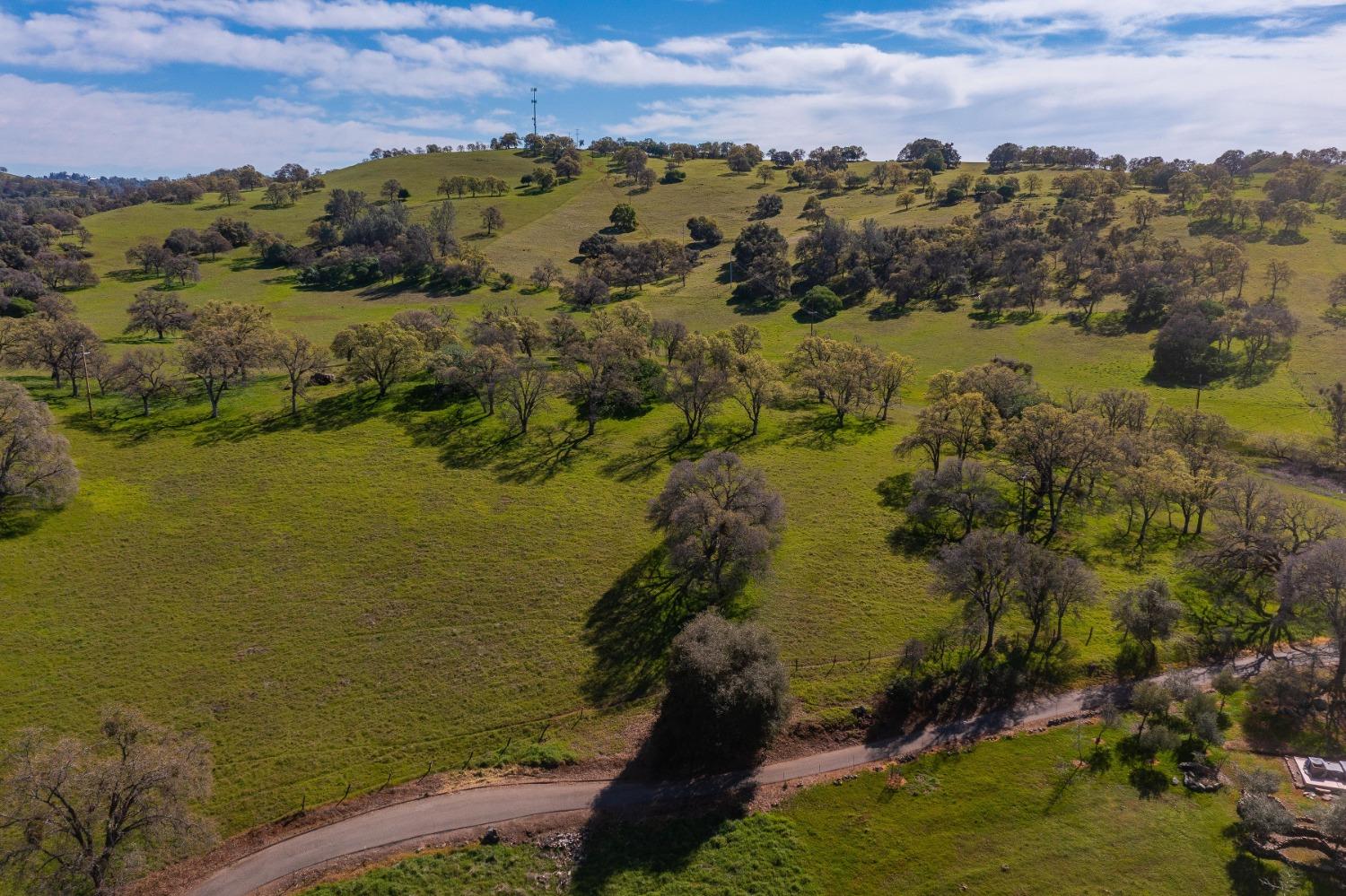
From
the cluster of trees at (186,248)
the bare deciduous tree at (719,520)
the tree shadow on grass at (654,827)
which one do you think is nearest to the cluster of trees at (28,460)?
the bare deciduous tree at (719,520)

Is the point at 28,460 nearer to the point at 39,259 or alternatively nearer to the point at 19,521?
the point at 19,521

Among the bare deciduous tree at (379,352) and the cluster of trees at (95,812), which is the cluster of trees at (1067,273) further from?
the cluster of trees at (95,812)

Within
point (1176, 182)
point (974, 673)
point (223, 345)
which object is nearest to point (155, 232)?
point (223, 345)

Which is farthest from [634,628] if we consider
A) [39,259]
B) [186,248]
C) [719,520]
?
[186,248]

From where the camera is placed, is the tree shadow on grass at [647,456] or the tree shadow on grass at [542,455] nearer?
the tree shadow on grass at [542,455]

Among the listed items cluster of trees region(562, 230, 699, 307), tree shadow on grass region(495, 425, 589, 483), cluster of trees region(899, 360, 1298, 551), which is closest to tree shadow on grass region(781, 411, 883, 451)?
cluster of trees region(899, 360, 1298, 551)

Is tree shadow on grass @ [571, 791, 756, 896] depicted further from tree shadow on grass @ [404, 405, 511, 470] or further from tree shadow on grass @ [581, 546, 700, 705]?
tree shadow on grass @ [404, 405, 511, 470]
